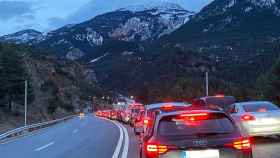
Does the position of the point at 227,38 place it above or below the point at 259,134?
above

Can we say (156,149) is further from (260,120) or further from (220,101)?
(220,101)

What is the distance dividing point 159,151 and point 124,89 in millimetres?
184471

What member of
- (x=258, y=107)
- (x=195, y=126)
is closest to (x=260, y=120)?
(x=258, y=107)

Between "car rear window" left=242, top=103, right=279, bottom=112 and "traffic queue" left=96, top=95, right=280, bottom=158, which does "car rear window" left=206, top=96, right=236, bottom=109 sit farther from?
"traffic queue" left=96, top=95, right=280, bottom=158

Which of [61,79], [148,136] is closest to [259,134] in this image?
[148,136]

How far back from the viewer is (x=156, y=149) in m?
10.1

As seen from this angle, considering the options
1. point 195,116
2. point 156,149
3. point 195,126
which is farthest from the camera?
point 195,116

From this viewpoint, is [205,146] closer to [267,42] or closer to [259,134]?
[259,134]

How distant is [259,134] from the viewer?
67.8 ft

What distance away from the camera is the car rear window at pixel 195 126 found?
33.2 feet

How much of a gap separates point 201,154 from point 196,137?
11.2 inches

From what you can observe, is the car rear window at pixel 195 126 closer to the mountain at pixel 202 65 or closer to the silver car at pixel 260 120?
the silver car at pixel 260 120

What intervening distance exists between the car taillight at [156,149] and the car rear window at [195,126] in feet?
0.92

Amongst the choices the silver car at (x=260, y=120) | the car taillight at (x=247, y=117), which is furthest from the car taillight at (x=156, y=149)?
the car taillight at (x=247, y=117)
